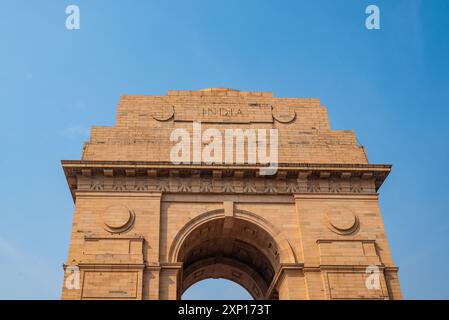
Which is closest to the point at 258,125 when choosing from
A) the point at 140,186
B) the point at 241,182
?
the point at 241,182

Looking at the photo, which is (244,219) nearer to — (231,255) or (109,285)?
(231,255)

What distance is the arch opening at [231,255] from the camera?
81.0 ft

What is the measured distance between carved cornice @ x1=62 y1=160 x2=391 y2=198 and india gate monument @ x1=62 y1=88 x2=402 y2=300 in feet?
0.18

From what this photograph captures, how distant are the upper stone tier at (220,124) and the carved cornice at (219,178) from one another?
1.05 metres

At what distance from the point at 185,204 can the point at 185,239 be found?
1815mm

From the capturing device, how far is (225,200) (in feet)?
81.0

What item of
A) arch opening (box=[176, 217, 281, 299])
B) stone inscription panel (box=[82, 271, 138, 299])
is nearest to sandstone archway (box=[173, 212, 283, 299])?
arch opening (box=[176, 217, 281, 299])

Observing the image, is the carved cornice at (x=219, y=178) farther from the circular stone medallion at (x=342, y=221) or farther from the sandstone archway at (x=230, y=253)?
the sandstone archway at (x=230, y=253)

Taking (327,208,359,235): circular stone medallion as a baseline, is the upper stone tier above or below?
above

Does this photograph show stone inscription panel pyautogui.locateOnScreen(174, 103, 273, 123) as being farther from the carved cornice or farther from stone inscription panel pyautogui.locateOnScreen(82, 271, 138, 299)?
stone inscription panel pyautogui.locateOnScreen(82, 271, 138, 299)

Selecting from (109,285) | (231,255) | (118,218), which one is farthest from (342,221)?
(109,285)

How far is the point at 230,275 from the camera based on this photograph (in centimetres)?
3147

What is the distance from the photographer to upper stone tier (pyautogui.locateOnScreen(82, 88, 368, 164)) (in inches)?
1022
